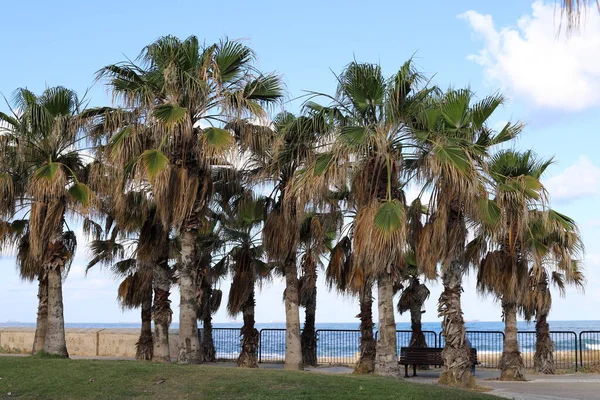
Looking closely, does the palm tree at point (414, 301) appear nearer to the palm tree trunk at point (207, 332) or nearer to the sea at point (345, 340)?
the sea at point (345, 340)

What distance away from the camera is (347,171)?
1970cm

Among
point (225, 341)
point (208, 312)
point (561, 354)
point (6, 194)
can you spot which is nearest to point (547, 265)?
point (208, 312)

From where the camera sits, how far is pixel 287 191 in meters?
21.3

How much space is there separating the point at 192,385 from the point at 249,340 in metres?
11.7

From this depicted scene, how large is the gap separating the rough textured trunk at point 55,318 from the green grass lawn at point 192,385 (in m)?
4.75

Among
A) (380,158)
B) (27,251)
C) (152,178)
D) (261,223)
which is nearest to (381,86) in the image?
(380,158)

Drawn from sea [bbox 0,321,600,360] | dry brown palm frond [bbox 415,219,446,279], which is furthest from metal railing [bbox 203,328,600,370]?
dry brown palm frond [bbox 415,219,446,279]

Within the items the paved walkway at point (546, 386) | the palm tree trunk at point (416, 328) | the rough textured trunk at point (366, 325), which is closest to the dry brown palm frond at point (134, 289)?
the rough textured trunk at point (366, 325)

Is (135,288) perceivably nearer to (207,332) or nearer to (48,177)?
(207,332)

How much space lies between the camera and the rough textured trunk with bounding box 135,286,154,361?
27781 mm

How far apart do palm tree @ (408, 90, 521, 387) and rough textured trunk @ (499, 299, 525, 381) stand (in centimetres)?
379

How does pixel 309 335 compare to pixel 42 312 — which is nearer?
pixel 42 312

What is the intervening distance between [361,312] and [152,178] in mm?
9566

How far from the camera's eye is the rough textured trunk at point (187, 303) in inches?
834
